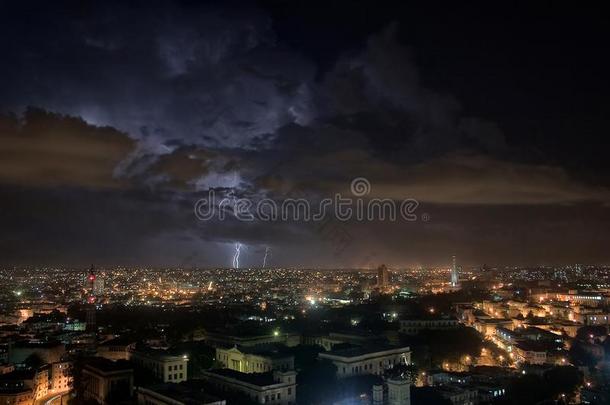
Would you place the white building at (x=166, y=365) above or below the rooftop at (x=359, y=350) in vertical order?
below

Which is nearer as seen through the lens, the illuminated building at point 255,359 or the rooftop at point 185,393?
the rooftop at point 185,393

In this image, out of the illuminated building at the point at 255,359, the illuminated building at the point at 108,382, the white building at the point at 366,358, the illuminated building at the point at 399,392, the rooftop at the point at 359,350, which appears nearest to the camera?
the illuminated building at the point at 399,392

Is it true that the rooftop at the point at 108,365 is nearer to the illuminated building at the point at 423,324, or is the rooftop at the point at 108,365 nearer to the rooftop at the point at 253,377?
the rooftop at the point at 253,377

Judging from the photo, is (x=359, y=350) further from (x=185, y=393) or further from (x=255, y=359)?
(x=185, y=393)

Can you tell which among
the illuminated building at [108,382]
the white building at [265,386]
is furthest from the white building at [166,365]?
the white building at [265,386]

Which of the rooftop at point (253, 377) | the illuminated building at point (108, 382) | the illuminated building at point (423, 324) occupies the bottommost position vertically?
the illuminated building at point (108, 382)

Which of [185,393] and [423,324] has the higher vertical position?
[423,324]

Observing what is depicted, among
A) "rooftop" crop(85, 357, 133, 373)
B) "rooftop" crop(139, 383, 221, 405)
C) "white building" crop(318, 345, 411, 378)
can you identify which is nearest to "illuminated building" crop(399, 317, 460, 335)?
"white building" crop(318, 345, 411, 378)

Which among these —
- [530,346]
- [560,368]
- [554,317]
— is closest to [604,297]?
[554,317]

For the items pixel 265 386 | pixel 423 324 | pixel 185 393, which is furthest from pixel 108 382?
pixel 423 324

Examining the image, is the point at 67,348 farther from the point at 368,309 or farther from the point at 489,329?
the point at 489,329

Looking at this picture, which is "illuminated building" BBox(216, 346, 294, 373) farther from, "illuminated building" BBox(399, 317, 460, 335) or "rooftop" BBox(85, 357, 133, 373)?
"illuminated building" BBox(399, 317, 460, 335)
